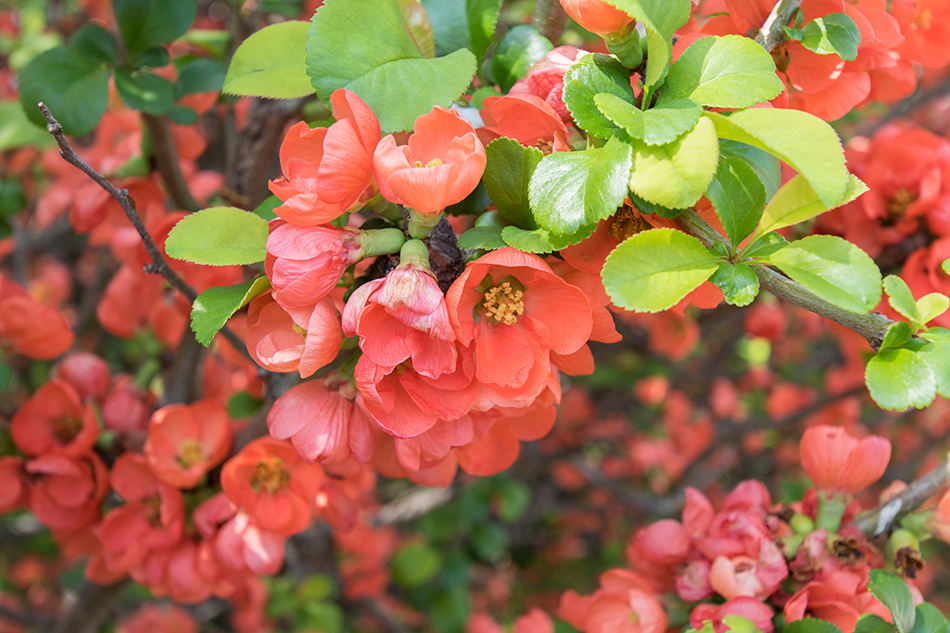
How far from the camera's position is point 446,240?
628mm

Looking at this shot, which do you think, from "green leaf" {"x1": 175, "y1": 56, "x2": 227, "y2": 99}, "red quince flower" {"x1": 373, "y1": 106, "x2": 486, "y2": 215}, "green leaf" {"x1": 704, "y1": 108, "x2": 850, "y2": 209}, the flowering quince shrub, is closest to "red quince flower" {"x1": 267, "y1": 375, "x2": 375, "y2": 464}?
the flowering quince shrub

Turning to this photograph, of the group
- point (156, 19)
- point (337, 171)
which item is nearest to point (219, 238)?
point (337, 171)

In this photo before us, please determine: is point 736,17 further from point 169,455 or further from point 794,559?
point 169,455

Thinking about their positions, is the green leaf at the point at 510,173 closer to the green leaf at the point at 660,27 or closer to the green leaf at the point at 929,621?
the green leaf at the point at 660,27

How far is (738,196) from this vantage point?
0.53 meters

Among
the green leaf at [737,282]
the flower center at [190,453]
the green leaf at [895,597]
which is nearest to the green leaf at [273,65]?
the green leaf at [737,282]

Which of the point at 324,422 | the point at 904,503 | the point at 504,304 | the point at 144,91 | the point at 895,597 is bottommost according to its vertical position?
the point at 904,503

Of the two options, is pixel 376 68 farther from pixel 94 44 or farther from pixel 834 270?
pixel 94 44

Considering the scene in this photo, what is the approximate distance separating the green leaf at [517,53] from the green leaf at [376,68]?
0.13m

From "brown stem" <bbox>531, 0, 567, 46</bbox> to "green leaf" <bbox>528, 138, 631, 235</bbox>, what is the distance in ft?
1.13

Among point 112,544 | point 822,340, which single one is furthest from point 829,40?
point 822,340

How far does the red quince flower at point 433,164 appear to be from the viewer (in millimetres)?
512

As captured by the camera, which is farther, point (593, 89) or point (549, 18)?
point (549, 18)

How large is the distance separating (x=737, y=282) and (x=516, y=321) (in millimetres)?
204
